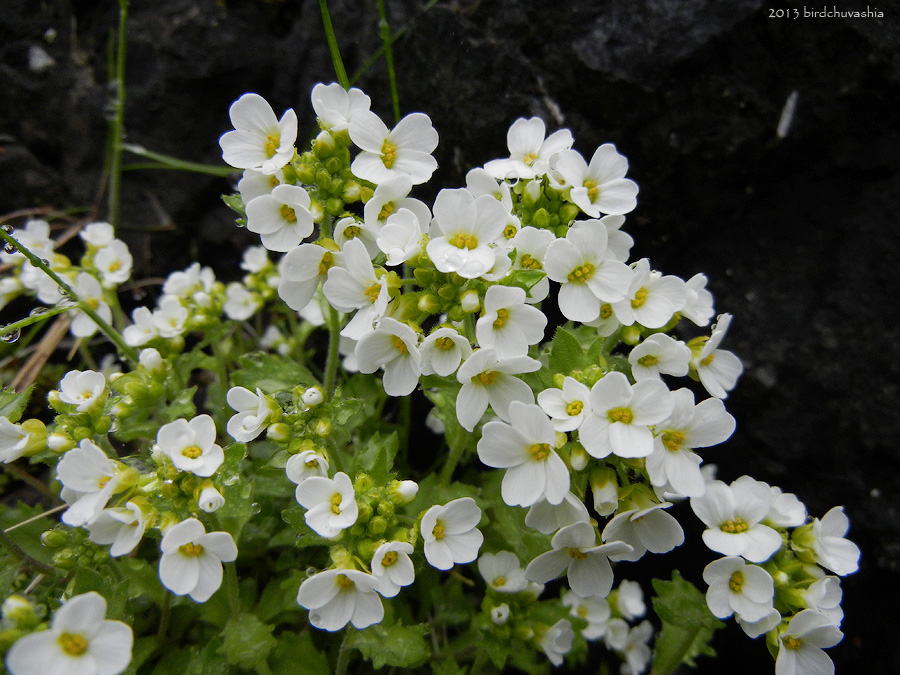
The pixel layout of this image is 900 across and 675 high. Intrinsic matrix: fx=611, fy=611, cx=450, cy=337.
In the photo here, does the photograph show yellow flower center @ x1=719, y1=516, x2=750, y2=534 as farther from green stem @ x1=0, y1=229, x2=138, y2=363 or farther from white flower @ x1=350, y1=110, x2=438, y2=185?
green stem @ x1=0, y1=229, x2=138, y2=363

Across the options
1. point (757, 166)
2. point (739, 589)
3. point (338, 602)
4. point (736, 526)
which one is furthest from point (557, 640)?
point (757, 166)

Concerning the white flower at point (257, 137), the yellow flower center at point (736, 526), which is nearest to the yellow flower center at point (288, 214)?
the white flower at point (257, 137)

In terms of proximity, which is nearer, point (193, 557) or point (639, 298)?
point (193, 557)

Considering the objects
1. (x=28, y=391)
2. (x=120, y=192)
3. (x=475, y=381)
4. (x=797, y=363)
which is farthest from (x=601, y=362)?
(x=120, y=192)

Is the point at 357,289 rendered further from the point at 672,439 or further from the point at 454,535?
the point at 672,439

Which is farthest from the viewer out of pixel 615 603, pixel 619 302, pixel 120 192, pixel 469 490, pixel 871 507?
pixel 120 192

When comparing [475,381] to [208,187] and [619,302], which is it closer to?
[619,302]

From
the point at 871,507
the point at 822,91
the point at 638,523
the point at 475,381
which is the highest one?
→ the point at 822,91

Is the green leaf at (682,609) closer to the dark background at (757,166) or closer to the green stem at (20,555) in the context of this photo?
the dark background at (757,166)

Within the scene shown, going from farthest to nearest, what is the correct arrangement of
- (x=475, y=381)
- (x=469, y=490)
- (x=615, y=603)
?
(x=615, y=603) < (x=469, y=490) < (x=475, y=381)
